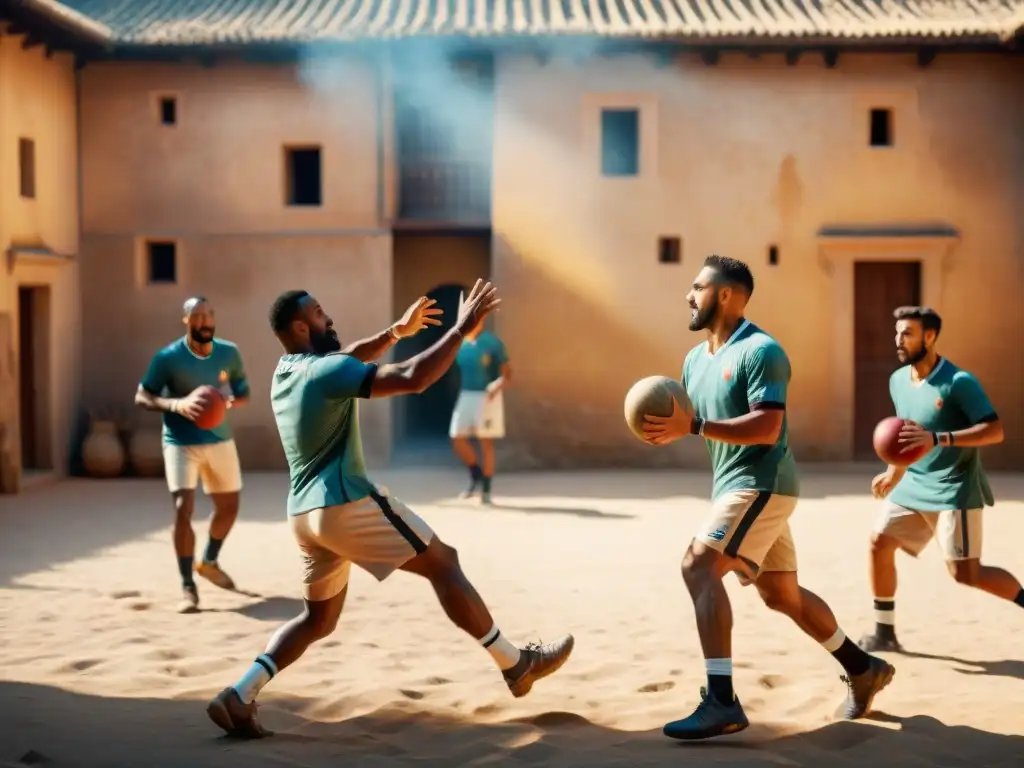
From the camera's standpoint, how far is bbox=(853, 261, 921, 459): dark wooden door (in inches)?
681

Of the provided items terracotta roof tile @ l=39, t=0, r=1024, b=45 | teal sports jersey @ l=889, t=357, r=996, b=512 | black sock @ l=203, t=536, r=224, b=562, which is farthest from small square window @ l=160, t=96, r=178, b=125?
teal sports jersey @ l=889, t=357, r=996, b=512

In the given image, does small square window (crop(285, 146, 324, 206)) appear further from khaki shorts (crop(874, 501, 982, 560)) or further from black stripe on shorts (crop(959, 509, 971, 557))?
black stripe on shorts (crop(959, 509, 971, 557))

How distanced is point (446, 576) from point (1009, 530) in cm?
786

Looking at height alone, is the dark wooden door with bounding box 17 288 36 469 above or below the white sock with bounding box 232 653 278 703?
above

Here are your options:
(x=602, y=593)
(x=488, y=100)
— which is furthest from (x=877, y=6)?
(x=602, y=593)

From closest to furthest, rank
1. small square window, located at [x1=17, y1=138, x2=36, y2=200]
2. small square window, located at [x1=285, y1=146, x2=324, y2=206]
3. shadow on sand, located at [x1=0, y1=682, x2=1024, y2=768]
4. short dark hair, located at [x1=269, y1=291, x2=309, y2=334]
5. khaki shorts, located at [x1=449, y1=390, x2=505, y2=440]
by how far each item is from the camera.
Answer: shadow on sand, located at [x1=0, y1=682, x2=1024, y2=768] < short dark hair, located at [x1=269, y1=291, x2=309, y2=334] < khaki shorts, located at [x1=449, y1=390, x2=505, y2=440] < small square window, located at [x1=17, y1=138, x2=36, y2=200] < small square window, located at [x1=285, y1=146, x2=324, y2=206]

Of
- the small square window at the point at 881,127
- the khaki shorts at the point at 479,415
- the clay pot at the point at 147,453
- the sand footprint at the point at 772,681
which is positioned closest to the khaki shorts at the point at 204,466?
the sand footprint at the point at 772,681

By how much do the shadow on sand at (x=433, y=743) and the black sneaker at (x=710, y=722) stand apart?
6 centimetres

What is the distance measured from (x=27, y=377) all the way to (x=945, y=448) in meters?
12.4

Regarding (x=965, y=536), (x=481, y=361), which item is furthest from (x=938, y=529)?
(x=481, y=361)

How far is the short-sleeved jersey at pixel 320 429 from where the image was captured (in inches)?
212

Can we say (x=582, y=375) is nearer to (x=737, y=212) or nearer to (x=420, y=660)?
(x=737, y=212)

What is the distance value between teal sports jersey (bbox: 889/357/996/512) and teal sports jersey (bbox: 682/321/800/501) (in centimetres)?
158

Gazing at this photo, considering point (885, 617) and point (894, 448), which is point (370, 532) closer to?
point (894, 448)
